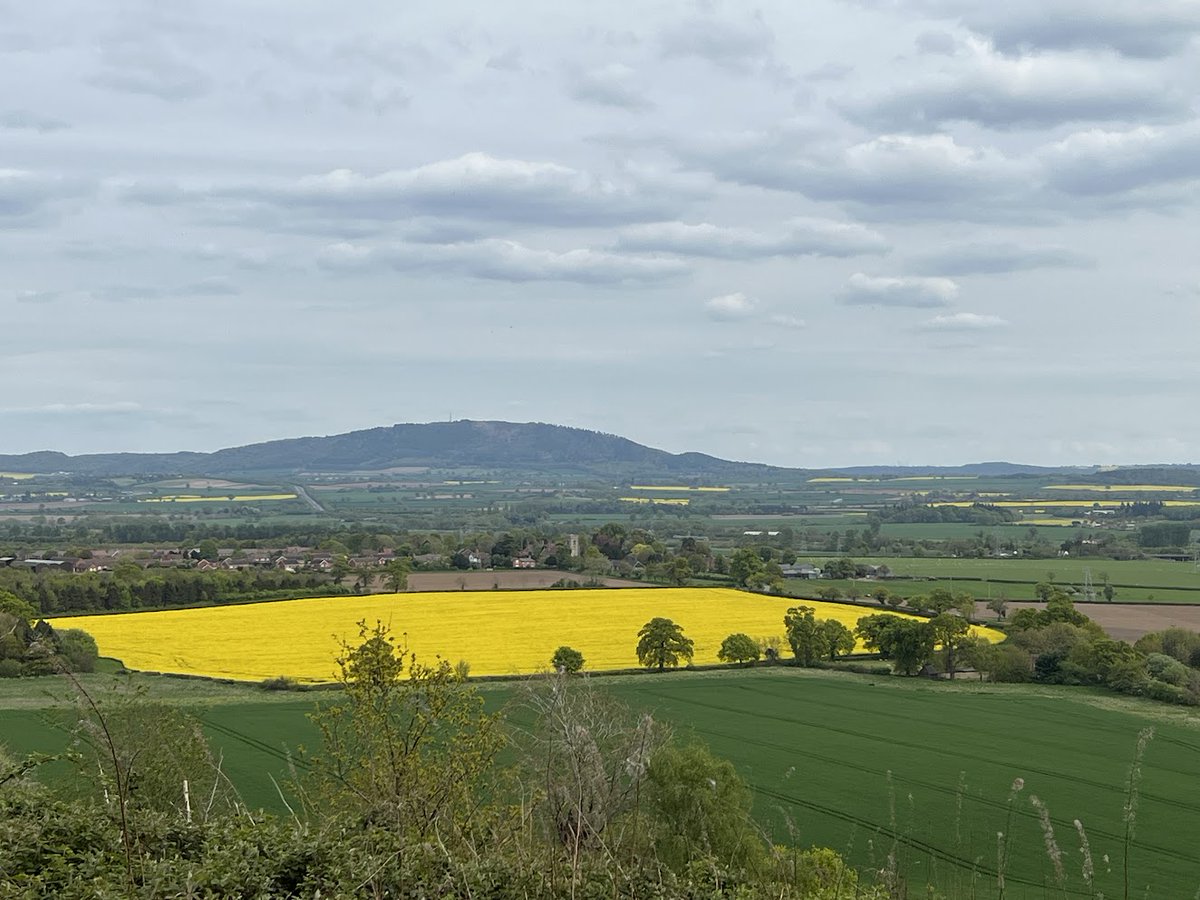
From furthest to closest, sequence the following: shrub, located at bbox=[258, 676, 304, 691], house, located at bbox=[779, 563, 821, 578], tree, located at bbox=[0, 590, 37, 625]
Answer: house, located at bbox=[779, 563, 821, 578] → tree, located at bbox=[0, 590, 37, 625] → shrub, located at bbox=[258, 676, 304, 691]

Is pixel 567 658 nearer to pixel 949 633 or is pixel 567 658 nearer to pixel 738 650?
pixel 738 650

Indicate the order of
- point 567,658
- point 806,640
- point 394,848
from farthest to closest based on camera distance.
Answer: point 806,640, point 567,658, point 394,848

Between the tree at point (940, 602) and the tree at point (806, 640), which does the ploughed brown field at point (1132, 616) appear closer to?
the tree at point (940, 602)

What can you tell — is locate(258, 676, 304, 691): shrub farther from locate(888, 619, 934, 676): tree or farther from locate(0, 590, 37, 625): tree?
locate(888, 619, 934, 676): tree

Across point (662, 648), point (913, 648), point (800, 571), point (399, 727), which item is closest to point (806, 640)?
point (913, 648)

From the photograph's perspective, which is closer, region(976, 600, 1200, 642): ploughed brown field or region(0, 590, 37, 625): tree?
region(0, 590, 37, 625): tree

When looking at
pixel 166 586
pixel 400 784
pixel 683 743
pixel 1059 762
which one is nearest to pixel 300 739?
pixel 683 743

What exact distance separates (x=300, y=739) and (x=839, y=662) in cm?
3091

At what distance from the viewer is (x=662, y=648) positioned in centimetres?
5834

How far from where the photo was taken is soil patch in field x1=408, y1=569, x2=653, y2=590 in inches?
3390

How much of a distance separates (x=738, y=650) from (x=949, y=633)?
1042 centimetres

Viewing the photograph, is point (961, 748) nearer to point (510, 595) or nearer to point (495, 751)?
point (495, 751)

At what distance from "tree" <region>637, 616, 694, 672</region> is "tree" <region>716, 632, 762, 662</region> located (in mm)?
2429

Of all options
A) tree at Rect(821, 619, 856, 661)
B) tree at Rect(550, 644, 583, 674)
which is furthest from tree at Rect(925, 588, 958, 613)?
tree at Rect(550, 644, 583, 674)
